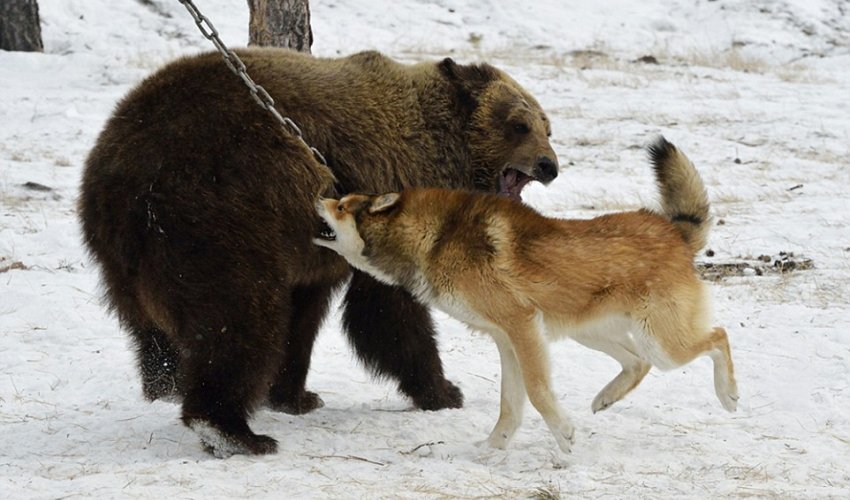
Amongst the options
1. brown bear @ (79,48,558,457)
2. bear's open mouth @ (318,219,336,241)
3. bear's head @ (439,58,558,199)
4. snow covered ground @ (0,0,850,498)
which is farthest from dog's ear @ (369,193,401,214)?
bear's head @ (439,58,558,199)

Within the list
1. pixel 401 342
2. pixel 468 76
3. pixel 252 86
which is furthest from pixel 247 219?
pixel 468 76

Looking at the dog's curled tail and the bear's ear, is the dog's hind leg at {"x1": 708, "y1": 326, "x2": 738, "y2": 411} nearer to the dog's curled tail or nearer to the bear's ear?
the dog's curled tail

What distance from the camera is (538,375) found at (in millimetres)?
A: 5422

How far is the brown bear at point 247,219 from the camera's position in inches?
219

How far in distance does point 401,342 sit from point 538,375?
5.23ft

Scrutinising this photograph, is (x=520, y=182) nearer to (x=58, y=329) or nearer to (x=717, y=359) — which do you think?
(x=717, y=359)

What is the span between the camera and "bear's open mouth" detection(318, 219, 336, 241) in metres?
5.86

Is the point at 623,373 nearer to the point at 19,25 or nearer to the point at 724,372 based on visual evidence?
the point at 724,372

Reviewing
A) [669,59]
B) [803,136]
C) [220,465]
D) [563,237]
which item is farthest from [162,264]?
[669,59]

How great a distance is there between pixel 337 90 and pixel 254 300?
4.92 feet

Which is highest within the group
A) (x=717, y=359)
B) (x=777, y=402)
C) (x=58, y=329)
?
(x=717, y=359)

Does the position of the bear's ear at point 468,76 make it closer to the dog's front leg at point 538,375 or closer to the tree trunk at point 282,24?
the dog's front leg at point 538,375

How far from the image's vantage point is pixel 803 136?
16.7 meters

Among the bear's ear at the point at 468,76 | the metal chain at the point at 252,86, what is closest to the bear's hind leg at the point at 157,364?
the metal chain at the point at 252,86
